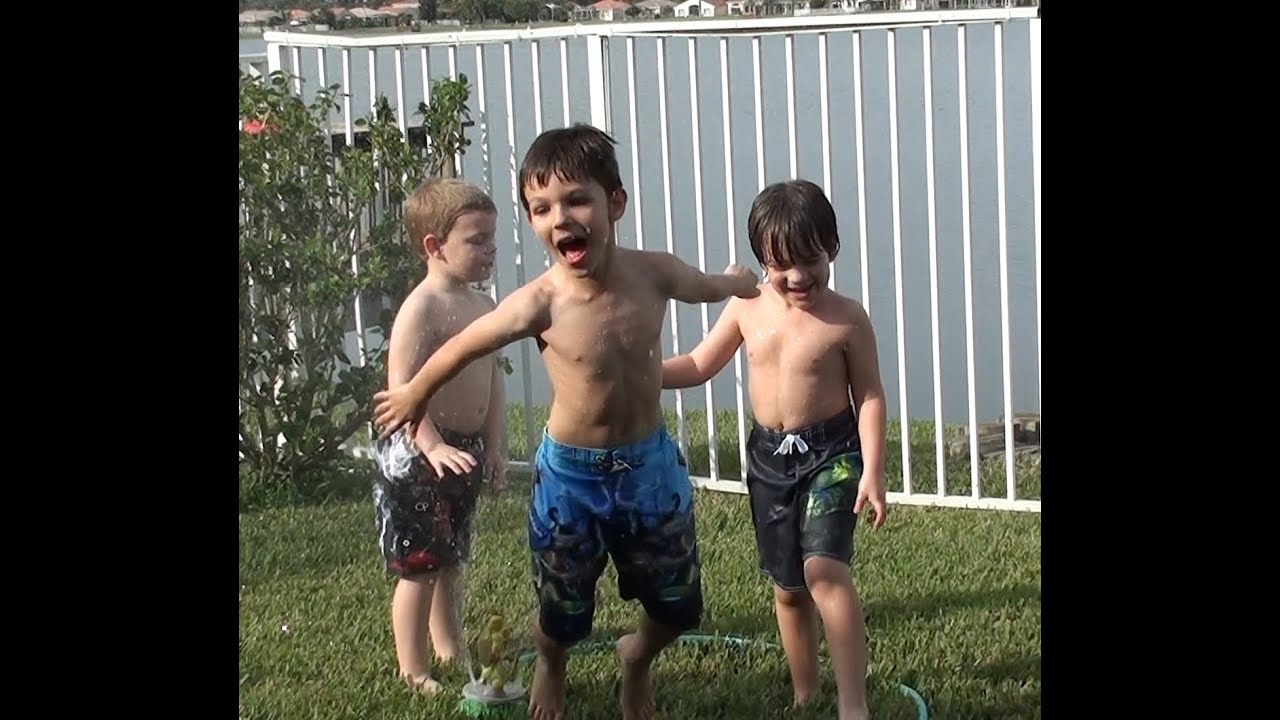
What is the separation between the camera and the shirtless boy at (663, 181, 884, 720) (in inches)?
117

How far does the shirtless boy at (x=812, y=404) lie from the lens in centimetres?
297

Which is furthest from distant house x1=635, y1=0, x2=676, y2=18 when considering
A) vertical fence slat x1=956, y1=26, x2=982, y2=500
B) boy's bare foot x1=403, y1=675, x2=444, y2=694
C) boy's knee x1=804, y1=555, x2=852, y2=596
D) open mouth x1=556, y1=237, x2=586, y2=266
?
boy's bare foot x1=403, y1=675, x2=444, y2=694

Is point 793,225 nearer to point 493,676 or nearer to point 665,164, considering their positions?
point 665,164

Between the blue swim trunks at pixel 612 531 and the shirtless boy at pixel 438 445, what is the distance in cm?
12

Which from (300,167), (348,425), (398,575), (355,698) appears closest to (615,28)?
(300,167)

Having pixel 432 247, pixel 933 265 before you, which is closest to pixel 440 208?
pixel 432 247

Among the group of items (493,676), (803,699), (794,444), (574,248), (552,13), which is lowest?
(803,699)

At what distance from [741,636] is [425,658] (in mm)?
702

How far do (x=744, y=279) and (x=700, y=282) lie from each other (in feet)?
0.34

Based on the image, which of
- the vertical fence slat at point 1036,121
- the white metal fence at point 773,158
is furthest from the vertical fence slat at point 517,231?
the vertical fence slat at point 1036,121

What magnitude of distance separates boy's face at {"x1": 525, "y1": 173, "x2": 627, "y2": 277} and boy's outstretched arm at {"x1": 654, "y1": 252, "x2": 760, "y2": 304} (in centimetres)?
12

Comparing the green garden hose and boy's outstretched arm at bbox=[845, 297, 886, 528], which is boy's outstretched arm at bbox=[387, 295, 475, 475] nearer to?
the green garden hose

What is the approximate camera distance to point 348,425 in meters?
2.95

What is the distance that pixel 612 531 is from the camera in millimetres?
2855
